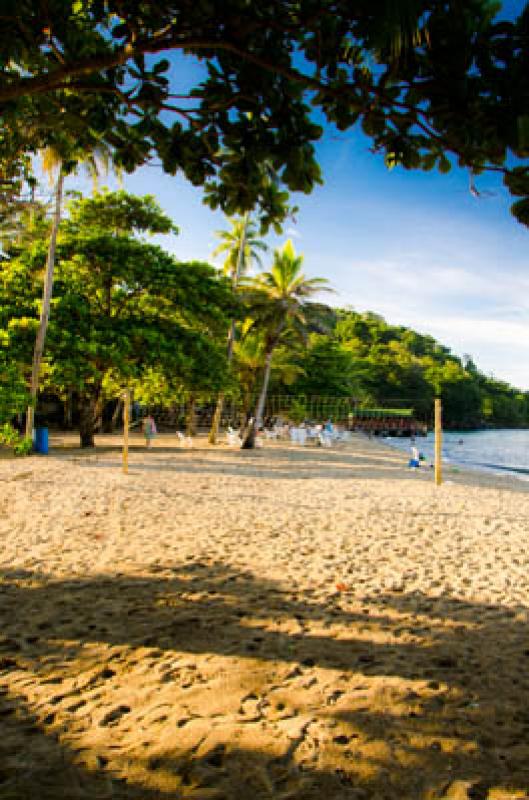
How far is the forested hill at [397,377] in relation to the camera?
4234 cm

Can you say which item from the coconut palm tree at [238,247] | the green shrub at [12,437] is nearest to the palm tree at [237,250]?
the coconut palm tree at [238,247]

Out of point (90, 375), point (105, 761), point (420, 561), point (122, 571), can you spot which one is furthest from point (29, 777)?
point (90, 375)

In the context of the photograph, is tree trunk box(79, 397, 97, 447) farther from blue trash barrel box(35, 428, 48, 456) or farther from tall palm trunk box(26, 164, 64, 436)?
tall palm trunk box(26, 164, 64, 436)

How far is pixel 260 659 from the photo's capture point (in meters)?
2.78

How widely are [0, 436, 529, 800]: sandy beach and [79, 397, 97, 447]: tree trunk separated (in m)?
10.4

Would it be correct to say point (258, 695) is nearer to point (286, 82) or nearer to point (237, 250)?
point (286, 82)

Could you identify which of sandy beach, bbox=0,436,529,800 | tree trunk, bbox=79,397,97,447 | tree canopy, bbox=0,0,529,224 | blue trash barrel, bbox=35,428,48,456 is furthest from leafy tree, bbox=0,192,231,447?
tree canopy, bbox=0,0,529,224

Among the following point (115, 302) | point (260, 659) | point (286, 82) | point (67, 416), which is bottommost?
point (260, 659)

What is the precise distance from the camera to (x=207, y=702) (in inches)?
92.2

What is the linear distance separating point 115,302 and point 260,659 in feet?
46.5

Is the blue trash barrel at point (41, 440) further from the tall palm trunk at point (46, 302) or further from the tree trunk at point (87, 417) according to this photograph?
the tree trunk at point (87, 417)

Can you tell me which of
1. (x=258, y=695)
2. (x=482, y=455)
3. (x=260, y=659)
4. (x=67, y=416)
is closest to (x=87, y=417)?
(x=67, y=416)

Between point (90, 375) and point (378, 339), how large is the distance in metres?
74.3

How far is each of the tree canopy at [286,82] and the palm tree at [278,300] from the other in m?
15.7
